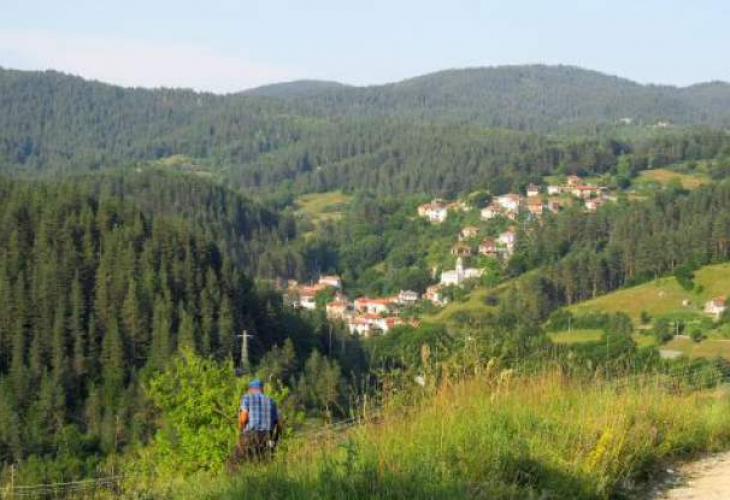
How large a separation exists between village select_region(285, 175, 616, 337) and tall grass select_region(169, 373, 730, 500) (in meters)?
74.7

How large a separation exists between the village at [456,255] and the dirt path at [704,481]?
74.7 m

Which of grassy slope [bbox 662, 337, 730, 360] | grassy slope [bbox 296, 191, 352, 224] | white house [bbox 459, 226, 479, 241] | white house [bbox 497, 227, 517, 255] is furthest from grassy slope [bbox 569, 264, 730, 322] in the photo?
grassy slope [bbox 296, 191, 352, 224]

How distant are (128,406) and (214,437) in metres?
40.1

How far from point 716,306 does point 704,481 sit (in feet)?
221

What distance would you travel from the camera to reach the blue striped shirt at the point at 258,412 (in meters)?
7.17

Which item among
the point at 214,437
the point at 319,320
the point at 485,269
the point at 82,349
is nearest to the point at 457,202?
the point at 485,269

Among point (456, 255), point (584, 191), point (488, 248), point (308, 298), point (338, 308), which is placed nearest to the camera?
point (338, 308)

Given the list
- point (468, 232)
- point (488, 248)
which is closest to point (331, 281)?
point (488, 248)

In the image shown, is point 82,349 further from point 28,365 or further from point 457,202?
point 457,202

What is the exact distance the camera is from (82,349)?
6053 cm

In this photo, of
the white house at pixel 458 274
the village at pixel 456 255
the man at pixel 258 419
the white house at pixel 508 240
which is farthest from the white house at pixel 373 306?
the man at pixel 258 419

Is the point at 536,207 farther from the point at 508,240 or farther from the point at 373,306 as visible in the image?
the point at 373,306

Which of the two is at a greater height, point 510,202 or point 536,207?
point 510,202

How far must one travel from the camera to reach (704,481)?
20.1 feet
